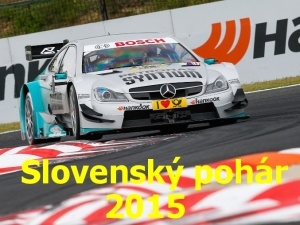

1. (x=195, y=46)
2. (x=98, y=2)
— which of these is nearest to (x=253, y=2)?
(x=195, y=46)

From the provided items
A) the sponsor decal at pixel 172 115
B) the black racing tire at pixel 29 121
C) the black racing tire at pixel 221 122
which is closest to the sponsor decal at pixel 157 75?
the sponsor decal at pixel 172 115

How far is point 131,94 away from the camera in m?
11.0

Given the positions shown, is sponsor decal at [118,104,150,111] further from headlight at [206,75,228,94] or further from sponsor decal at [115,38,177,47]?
sponsor decal at [115,38,177,47]

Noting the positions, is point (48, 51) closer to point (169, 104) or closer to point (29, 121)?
point (29, 121)

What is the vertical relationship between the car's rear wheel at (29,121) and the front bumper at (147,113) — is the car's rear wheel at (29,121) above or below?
below

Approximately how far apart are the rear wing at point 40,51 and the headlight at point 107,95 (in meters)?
2.42

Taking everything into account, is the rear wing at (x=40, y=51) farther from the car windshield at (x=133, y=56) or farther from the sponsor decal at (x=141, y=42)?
the sponsor decal at (x=141, y=42)

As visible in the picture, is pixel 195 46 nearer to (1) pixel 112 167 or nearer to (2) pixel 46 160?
Result: (2) pixel 46 160

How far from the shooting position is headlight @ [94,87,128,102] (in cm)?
1100

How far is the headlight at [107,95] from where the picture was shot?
11.0 meters

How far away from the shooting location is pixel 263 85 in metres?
18.7

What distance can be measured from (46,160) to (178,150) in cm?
141

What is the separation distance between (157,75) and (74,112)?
99 cm

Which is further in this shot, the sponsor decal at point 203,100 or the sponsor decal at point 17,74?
the sponsor decal at point 17,74
